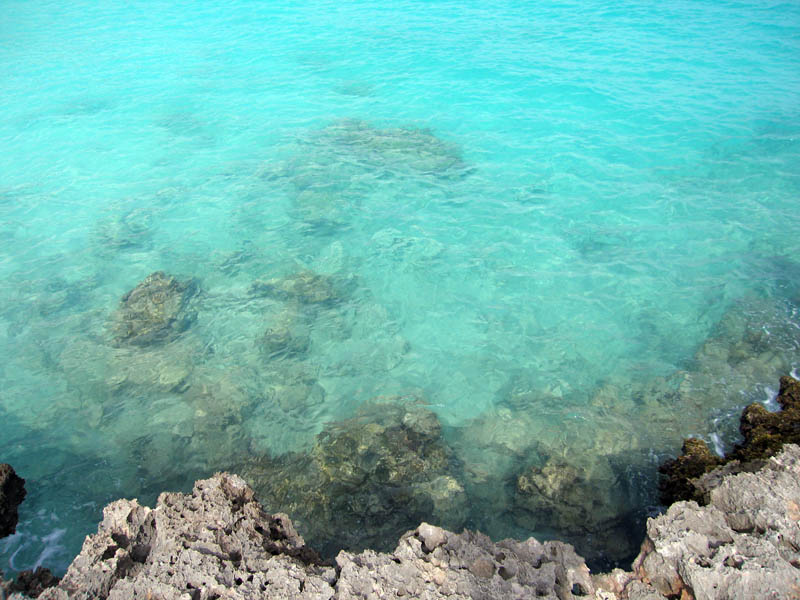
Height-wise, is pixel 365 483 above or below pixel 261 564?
below

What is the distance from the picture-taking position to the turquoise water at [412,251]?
25.2 ft

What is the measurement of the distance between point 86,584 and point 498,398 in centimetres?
599

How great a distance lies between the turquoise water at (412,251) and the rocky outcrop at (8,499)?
0.73 meters

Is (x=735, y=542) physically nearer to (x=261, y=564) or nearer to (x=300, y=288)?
(x=261, y=564)

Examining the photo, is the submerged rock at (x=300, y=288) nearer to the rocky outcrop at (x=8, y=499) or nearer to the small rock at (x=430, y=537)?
the rocky outcrop at (x=8, y=499)

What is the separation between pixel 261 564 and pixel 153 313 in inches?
271

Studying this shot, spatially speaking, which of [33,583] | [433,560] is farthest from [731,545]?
[33,583]

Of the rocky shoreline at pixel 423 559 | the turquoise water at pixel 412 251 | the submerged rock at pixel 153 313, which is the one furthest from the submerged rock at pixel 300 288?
the rocky shoreline at pixel 423 559

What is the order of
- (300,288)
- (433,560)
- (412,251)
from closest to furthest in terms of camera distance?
(433,560) → (300,288) → (412,251)

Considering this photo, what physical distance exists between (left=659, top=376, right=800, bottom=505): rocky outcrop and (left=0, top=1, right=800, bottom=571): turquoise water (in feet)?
1.85

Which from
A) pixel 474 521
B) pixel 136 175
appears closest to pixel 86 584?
pixel 474 521

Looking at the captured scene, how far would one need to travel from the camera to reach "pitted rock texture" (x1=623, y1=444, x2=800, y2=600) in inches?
148

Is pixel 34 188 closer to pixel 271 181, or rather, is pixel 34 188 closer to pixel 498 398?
pixel 271 181

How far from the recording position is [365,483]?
22.2 ft
